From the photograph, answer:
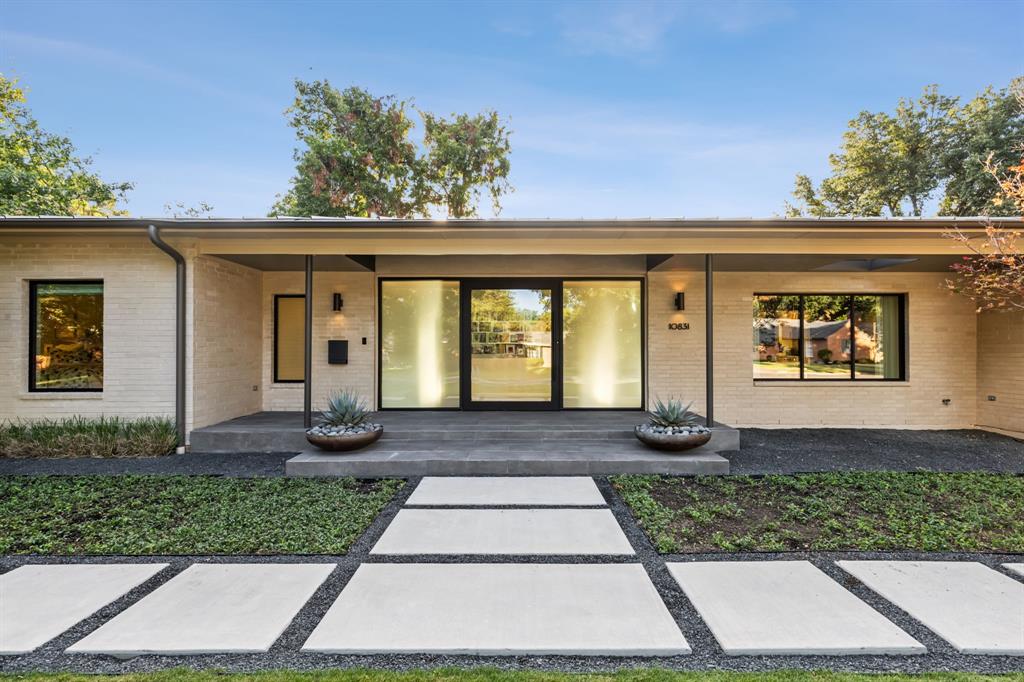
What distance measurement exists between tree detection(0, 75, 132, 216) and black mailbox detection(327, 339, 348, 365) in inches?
465

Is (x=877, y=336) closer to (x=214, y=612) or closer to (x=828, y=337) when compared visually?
(x=828, y=337)

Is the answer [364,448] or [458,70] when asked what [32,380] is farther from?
[458,70]

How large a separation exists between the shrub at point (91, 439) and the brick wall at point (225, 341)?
0.45 metres

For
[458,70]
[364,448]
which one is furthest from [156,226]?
[458,70]

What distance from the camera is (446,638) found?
227cm

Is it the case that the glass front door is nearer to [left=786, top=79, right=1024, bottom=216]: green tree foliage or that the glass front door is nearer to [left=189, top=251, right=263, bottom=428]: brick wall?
[left=189, top=251, right=263, bottom=428]: brick wall

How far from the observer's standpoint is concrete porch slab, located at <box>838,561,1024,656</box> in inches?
90.7

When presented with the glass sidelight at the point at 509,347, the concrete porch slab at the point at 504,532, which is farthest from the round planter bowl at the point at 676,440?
the glass sidelight at the point at 509,347

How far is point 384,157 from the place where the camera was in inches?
689

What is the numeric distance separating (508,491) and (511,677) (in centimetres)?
266

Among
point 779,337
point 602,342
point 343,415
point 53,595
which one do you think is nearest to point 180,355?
point 343,415

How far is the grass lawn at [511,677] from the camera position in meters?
2.00

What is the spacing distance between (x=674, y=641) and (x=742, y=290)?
697 centimetres

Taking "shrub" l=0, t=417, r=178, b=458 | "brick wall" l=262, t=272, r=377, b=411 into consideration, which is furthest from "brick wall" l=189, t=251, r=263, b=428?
"shrub" l=0, t=417, r=178, b=458
